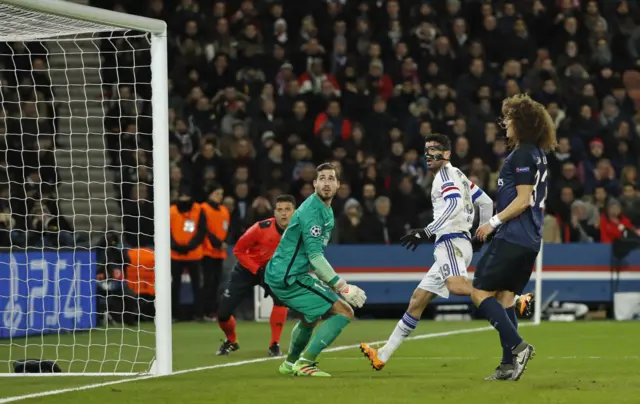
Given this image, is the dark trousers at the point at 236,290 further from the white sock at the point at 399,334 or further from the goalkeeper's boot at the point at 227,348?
the white sock at the point at 399,334

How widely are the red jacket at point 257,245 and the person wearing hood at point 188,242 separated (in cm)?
597

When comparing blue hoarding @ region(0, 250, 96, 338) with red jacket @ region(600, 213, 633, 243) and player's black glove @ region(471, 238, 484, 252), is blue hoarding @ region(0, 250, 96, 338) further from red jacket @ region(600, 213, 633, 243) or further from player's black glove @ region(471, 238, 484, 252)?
red jacket @ region(600, 213, 633, 243)

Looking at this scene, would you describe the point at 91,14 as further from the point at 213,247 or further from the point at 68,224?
the point at 213,247

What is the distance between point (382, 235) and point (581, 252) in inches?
119

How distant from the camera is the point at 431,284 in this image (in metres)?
11.0

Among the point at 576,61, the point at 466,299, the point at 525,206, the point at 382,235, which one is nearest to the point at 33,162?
the point at 382,235

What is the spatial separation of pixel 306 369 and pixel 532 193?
7.68 ft

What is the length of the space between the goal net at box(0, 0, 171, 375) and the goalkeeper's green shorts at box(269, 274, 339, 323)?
3.55ft

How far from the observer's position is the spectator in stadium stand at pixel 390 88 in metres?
21.6

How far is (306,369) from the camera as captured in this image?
10875 mm

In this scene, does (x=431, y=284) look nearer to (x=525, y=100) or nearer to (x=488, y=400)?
(x=525, y=100)

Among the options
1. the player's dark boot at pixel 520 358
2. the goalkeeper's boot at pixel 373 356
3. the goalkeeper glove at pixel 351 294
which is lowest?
the goalkeeper's boot at pixel 373 356

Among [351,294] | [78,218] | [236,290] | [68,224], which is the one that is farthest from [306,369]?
[78,218]

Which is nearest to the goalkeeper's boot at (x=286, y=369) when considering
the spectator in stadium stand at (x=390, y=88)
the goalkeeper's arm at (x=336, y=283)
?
the goalkeeper's arm at (x=336, y=283)
